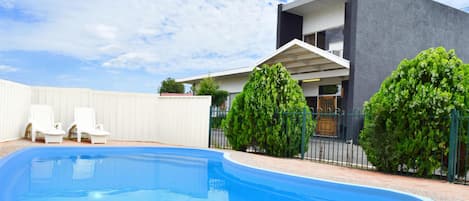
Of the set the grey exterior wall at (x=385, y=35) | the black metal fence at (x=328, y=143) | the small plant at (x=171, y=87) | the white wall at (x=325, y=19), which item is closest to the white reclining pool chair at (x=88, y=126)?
the black metal fence at (x=328, y=143)

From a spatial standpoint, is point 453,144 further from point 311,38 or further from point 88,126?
point 311,38

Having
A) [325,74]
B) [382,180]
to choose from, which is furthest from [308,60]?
A: [382,180]

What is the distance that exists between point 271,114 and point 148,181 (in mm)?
4314

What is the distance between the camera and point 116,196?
6398 millimetres

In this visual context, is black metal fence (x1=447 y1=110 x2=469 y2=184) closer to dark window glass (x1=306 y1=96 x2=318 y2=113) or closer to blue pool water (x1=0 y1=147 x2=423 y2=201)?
blue pool water (x1=0 y1=147 x2=423 y2=201)

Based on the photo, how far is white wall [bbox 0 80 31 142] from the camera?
11.0 meters

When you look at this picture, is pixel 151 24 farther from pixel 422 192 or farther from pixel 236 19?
pixel 422 192

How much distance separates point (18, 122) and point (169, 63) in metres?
11.6

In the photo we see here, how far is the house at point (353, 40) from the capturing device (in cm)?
1576

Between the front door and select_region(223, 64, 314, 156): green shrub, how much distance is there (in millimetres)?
6102

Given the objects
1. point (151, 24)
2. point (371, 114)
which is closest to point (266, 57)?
point (151, 24)

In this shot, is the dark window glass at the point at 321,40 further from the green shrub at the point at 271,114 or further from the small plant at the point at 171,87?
the small plant at the point at 171,87

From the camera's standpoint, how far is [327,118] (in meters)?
17.1

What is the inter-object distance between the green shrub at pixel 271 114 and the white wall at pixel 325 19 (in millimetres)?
8183
